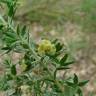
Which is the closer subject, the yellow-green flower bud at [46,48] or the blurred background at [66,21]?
the yellow-green flower bud at [46,48]

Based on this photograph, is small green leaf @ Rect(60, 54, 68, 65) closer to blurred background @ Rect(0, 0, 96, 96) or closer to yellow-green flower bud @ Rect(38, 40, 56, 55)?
yellow-green flower bud @ Rect(38, 40, 56, 55)

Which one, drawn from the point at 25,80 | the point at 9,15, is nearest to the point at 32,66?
the point at 25,80

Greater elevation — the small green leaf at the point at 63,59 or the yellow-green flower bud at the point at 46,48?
the yellow-green flower bud at the point at 46,48

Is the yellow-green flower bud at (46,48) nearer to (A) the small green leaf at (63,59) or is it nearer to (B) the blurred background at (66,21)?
(A) the small green leaf at (63,59)

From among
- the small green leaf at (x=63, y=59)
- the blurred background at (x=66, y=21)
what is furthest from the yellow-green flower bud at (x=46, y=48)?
the blurred background at (x=66, y=21)

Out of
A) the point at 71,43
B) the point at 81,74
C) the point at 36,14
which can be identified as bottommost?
the point at 81,74

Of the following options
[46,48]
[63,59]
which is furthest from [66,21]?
[46,48]

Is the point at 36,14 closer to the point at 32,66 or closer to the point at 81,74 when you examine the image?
the point at 81,74

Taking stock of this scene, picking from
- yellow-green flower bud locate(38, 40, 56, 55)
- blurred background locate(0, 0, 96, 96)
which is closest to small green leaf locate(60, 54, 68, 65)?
yellow-green flower bud locate(38, 40, 56, 55)
